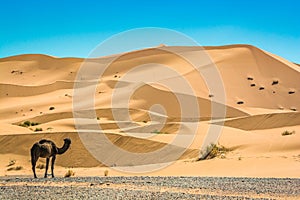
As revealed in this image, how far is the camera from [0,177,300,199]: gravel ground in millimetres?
11570

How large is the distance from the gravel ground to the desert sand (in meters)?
3.54

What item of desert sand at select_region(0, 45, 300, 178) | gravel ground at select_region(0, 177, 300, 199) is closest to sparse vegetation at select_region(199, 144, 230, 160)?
desert sand at select_region(0, 45, 300, 178)

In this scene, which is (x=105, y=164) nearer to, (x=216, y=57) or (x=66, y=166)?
(x=66, y=166)

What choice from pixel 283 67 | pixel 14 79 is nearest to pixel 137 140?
pixel 283 67

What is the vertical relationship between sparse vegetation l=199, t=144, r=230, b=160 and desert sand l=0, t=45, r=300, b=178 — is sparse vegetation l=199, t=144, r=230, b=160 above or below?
below

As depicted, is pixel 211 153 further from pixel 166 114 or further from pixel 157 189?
pixel 166 114

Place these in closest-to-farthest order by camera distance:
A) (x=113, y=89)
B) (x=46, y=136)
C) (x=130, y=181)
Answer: (x=130, y=181) → (x=46, y=136) → (x=113, y=89)

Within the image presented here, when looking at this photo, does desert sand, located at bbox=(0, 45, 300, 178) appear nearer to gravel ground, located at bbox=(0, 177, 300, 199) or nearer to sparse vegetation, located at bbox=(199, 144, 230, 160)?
sparse vegetation, located at bbox=(199, 144, 230, 160)

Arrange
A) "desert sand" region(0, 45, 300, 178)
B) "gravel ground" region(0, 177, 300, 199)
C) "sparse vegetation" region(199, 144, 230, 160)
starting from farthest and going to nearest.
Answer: "sparse vegetation" region(199, 144, 230, 160), "desert sand" region(0, 45, 300, 178), "gravel ground" region(0, 177, 300, 199)

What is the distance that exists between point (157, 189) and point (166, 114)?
3989cm

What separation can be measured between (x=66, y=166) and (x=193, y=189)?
1407 cm

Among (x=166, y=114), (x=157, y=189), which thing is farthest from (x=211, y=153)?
(x=166, y=114)

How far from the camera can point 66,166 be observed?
2575 cm

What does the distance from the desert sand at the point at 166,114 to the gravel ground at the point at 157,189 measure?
3541mm
